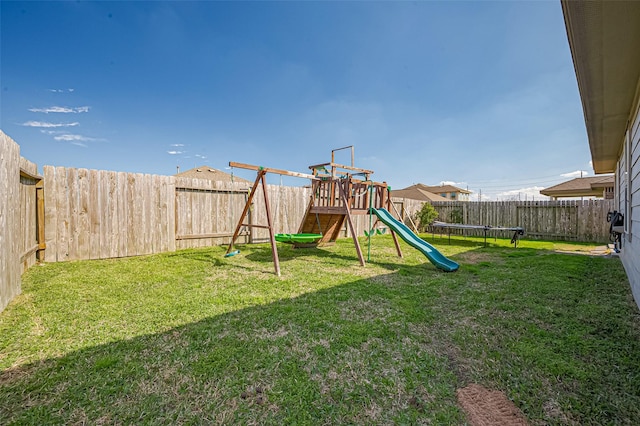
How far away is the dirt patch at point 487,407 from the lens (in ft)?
4.62

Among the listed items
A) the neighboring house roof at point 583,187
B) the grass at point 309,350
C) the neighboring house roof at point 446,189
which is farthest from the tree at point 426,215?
the neighboring house roof at point 446,189

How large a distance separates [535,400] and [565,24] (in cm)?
281

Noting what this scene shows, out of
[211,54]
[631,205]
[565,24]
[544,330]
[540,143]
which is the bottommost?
[544,330]

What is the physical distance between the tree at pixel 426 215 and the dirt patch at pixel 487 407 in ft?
36.2

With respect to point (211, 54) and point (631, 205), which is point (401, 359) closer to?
point (631, 205)

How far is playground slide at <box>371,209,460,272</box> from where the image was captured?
500 cm

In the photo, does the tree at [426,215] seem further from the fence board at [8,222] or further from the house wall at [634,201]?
the fence board at [8,222]

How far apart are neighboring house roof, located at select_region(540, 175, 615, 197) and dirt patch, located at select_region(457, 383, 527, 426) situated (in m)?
20.4

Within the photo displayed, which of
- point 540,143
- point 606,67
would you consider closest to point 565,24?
point 606,67

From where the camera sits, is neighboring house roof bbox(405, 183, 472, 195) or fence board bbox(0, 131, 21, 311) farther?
neighboring house roof bbox(405, 183, 472, 195)

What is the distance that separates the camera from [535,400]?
1.56 m

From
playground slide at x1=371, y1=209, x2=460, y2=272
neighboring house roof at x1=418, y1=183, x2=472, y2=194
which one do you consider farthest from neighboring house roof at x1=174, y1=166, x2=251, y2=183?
neighboring house roof at x1=418, y1=183, x2=472, y2=194

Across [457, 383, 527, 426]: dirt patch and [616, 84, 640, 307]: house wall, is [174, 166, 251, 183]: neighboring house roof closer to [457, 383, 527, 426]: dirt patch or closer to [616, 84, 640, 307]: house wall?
[616, 84, 640, 307]: house wall

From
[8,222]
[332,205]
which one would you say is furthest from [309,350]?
[332,205]
